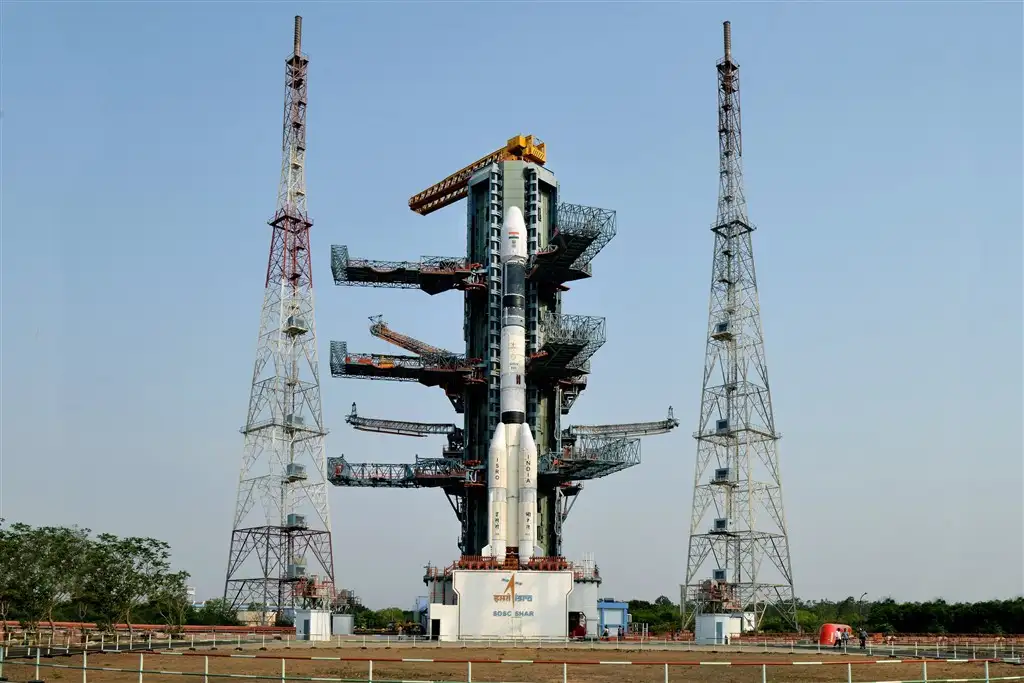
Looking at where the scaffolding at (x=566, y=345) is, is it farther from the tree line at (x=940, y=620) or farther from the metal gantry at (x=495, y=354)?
the tree line at (x=940, y=620)

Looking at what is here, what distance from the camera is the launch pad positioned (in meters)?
79.2

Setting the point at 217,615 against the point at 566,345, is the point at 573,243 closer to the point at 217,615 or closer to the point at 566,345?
the point at 566,345

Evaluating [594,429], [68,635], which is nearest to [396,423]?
[594,429]

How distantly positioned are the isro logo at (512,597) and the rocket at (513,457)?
13.6ft

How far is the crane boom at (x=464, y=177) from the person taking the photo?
89875 millimetres

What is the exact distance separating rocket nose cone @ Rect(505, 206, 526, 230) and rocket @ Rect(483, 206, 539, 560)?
10.2ft

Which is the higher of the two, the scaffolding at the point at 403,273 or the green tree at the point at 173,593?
the scaffolding at the point at 403,273

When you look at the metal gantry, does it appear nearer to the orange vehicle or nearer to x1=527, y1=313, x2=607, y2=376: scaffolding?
x1=527, y1=313, x2=607, y2=376: scaffolding

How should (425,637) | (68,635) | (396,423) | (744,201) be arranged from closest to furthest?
(68,635) < (425,637) < (396,423) < (744,201)

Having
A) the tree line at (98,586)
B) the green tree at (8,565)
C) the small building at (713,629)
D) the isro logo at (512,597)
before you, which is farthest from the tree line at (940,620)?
the green tree at (8,565)

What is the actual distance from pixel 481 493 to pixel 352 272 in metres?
19.1

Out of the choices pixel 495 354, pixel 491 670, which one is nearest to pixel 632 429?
pixel 495 354

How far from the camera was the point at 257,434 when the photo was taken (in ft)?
325

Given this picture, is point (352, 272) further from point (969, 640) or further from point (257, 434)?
point (969, 640)
